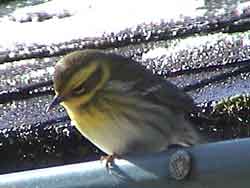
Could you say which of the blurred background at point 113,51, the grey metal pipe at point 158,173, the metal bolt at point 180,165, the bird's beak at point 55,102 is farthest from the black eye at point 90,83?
the metal bolt at point 180,165

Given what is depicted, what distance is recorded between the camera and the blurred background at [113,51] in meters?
3.97

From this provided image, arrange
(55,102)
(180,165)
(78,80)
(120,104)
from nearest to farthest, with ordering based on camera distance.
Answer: (180,165), (55,102), (78,80), (120,104)

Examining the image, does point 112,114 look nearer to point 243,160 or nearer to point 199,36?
point 199,36

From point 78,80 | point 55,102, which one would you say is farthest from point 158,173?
point 78,80

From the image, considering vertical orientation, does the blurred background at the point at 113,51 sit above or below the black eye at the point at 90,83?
above

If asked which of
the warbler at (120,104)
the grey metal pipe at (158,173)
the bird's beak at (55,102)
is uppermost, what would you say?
the grey metal pipe at (158,173)

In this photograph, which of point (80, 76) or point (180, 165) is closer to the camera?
point (180, 165)

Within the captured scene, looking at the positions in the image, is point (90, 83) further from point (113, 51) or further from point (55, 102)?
point (55, 102)

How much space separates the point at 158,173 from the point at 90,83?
1.74 metres

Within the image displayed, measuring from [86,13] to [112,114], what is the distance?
970mm

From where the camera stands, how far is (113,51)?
4.96m

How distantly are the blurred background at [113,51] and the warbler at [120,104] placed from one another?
0.07 metres

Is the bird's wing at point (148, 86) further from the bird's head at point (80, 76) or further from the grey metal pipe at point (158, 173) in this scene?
the grey metal pipe at point (158, 173)

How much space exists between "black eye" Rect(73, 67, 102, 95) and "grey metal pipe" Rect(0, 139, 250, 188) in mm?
1483
